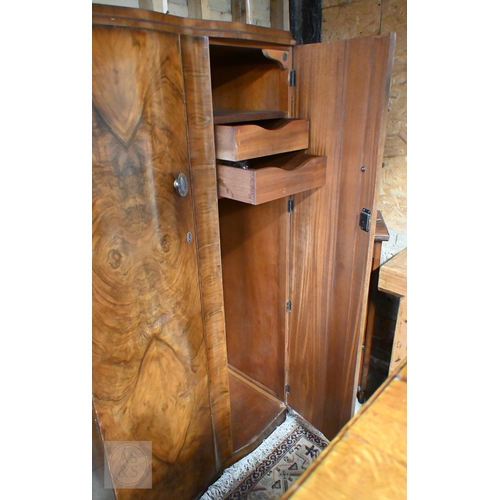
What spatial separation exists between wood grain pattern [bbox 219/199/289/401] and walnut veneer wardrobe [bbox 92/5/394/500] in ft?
0.03

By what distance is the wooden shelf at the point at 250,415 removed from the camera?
167 cm

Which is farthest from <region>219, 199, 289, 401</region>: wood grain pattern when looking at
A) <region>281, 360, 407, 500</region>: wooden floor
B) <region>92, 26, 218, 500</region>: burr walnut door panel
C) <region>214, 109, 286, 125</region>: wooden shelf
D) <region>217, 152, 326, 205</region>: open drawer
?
<region>281, 360, 407, 500</region>: wooden floor

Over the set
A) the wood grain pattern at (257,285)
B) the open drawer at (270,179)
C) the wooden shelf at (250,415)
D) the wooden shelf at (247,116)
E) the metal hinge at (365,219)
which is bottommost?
the wooden shelf at (250,415)

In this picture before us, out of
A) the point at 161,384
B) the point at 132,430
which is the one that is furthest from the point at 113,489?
the point at 161,384

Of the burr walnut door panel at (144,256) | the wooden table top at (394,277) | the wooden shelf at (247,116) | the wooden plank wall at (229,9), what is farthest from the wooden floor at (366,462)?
the wooden plank wall at (229,9)

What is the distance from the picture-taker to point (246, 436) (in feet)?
5.59

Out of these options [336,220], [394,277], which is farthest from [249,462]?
[336,220]

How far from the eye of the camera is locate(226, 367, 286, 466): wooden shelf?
167 centimetres

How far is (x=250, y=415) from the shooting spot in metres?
1.82

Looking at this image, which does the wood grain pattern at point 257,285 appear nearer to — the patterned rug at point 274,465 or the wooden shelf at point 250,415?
the wooden shelf at point 250,415

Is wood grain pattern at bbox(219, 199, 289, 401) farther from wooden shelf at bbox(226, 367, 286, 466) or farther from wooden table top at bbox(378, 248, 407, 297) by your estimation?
wooden table top at bbox(378, 248, 407, 297)

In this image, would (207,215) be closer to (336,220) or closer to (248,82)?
(336,220)
